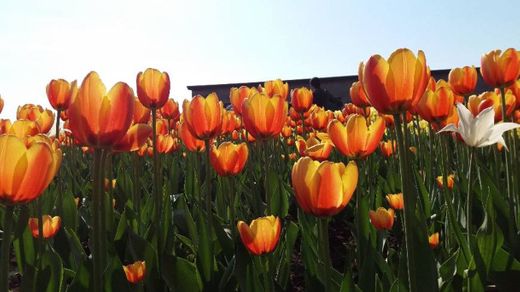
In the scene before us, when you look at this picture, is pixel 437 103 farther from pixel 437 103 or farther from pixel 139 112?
pixel 139 112

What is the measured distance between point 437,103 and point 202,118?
95 cm

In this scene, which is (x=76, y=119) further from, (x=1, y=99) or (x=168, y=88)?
(x=1, y=99)

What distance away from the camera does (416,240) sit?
1402 mm

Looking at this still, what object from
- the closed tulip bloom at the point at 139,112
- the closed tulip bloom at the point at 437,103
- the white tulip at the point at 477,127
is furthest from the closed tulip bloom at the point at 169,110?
the white tulip at the point at 477,127

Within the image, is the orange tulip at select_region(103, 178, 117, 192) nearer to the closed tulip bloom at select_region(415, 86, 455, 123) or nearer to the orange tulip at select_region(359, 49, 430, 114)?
the orange tulip at select_region(359, 49, 430, 114)

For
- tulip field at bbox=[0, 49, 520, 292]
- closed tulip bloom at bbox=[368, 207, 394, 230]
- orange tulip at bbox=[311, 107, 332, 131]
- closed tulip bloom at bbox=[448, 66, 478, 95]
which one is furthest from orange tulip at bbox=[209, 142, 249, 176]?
orange tulip at bbox=[311, 107, 332, 131]

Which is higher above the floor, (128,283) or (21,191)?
(21,191)

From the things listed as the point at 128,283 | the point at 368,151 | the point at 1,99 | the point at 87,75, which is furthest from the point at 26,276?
the point at 1,99

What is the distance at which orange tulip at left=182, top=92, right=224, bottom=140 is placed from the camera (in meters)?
1.96

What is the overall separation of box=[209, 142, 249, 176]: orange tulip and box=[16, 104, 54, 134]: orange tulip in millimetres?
937

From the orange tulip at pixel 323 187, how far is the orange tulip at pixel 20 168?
1.93ft

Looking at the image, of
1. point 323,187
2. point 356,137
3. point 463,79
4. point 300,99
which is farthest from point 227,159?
point 300,99

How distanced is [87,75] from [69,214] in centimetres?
176

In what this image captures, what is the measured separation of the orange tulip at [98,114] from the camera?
109cm
